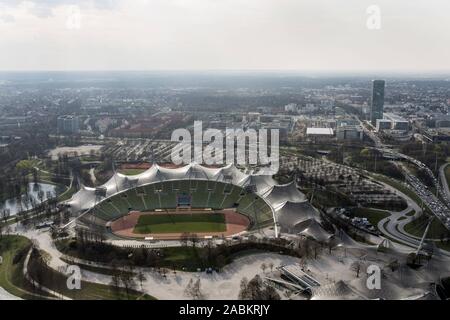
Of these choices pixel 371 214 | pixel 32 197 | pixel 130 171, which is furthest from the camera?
pixel 130 171

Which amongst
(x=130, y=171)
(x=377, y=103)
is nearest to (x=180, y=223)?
(x=130, y=171)

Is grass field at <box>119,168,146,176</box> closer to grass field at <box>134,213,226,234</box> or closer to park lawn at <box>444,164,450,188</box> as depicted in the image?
grass field at <box>134,213,226,234</box>

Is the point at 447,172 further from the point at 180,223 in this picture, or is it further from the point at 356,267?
the point at 180,223

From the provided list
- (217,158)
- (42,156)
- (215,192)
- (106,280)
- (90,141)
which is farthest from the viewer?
(90,141)

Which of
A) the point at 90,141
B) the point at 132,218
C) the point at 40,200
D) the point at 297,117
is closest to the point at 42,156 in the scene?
the point at 90,141

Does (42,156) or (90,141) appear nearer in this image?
(42,156)

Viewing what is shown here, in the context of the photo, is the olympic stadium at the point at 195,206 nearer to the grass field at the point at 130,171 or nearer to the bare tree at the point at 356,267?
the bare tree at the point at 356,267
